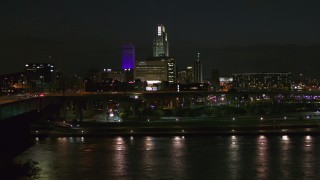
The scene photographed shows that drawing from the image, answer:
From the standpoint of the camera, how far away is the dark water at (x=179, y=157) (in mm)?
30734

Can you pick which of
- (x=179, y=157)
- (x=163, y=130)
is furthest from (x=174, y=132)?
(x=179, y=157)

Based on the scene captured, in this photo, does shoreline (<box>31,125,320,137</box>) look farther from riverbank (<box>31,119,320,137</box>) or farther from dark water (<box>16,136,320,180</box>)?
dark water (<box>16,136,320,180</box>)

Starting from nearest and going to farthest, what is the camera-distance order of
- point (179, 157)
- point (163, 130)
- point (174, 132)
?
point (179, 157) → point (174, 132) → point (163, 130)

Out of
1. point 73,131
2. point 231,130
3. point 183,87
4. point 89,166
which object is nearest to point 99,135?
point 73,131

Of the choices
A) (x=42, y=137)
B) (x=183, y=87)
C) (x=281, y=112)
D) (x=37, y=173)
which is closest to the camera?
(x=37, y=173)

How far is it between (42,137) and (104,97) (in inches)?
1509

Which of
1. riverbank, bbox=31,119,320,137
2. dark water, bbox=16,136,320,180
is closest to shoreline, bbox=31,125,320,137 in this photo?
riverbank, bbox=31,119,320,137

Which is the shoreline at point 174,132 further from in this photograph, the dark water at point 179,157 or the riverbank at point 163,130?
the dark water at point 179,157

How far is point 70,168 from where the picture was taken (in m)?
32.8

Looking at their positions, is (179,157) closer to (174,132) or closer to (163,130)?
(174,132)

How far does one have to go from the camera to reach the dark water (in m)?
30.7

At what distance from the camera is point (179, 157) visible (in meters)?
37.2

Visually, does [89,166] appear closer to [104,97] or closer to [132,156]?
[132,156]

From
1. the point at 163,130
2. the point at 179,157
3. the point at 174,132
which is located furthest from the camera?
the point at 163,130
